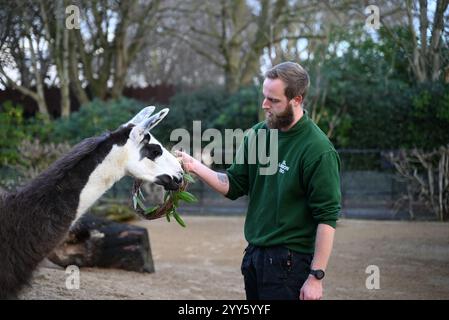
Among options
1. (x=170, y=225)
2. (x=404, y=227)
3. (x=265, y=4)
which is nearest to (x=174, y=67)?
(x=265, y=4)

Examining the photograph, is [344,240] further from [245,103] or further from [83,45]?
[83,45]

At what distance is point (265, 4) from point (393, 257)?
39.9ft

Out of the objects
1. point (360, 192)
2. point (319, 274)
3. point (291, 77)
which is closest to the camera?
point (319, 274)

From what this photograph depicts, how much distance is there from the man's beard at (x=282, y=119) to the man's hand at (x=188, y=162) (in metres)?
0.78

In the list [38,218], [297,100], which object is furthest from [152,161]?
[297,100]

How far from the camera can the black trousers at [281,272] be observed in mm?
3564

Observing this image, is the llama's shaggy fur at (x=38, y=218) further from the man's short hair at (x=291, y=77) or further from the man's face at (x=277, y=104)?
the man's short hair at (x=291, y=77)

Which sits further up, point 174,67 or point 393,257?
point 174,67

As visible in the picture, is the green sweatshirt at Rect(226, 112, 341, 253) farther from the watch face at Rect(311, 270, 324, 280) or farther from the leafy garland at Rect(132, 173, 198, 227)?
the leafy garland at Rect(132, 173, 198, 227)

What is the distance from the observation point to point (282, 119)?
11.9 ft

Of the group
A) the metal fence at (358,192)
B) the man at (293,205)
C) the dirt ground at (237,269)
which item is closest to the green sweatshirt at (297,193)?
the man at (293,205)

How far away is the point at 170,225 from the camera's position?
1321cm

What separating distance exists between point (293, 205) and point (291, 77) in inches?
29.7

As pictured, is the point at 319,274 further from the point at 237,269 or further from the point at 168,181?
the point at 237,269
